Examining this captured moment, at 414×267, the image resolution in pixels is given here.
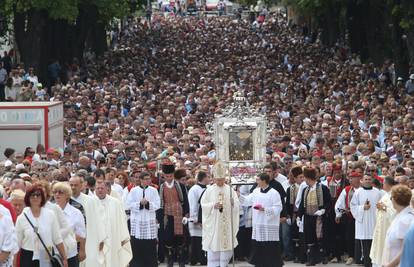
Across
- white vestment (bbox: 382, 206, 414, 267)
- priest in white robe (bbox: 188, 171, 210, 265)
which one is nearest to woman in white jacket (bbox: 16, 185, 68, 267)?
white vestment (bbox: 382, 206, 414, 267)

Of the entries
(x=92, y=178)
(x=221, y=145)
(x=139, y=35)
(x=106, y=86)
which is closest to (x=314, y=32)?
(x=139, y=35)

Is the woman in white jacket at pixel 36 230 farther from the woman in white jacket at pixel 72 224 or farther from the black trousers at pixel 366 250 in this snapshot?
the black trousers at pixel 366 250

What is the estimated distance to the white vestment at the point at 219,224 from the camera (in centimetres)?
2055

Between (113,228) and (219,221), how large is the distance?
Result: 2.67 m

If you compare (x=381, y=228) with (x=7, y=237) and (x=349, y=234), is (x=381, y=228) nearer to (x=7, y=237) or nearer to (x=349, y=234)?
(x=349, y=234)

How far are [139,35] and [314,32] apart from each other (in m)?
10.6

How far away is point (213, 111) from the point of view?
3462cm

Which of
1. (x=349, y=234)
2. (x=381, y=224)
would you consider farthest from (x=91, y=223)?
(x=349, y=234)

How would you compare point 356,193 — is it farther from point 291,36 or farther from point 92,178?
point 291,36

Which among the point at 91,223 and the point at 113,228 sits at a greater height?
the point at 91,223

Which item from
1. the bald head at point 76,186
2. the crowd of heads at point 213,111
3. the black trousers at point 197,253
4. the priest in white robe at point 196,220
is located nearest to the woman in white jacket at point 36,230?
the bald head at point 76,186

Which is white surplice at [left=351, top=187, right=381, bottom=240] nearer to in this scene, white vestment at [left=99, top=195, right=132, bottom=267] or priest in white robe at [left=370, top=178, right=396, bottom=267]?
priest in white robe at [left=370, top=178, right=396, bottom=267]

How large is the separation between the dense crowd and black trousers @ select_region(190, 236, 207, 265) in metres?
0.02

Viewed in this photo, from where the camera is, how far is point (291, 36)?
238 ft
